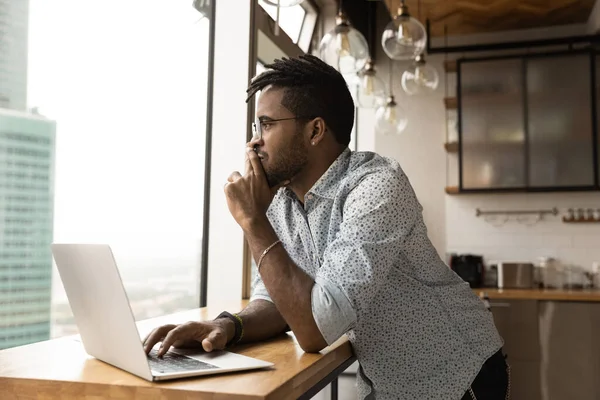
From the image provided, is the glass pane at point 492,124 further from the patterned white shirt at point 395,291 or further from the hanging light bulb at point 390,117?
the patterned white shirt at point 395,291

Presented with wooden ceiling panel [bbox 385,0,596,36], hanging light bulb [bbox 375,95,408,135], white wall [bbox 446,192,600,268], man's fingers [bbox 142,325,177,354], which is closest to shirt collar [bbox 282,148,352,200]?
man's fingers [bbox 142,325,177,354]

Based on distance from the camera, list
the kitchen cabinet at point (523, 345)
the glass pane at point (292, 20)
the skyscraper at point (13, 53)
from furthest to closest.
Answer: the kitchen cabinet at point (523, 345)
the glass pane at point (292, 20)
the skyscraper at point (13, 53)

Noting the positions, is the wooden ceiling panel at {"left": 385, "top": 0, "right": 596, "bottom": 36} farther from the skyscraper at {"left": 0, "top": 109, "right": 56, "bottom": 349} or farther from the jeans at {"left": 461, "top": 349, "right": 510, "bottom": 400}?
the jeans at {"left": 461, "top": 349, "right": 510, "bottom": 400}

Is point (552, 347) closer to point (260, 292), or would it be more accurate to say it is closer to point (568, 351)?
point (568, 351)

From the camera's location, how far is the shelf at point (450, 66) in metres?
4.86

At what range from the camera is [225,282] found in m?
3.02

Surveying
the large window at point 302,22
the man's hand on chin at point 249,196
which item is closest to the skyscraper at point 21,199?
the man's hand on chin at point 249,196

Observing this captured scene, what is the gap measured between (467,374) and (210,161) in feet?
6.45

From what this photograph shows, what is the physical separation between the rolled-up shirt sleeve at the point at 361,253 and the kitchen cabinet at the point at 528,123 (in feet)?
11.6

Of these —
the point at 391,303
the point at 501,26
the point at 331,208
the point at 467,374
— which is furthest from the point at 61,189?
the point at 501,26

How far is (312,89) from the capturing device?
1.54 metres

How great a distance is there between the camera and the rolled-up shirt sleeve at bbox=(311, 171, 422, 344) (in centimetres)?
122

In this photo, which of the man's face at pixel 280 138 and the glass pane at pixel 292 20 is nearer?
the man's face at pixel 280 138

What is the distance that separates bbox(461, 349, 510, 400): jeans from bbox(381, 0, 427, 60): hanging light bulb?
149 cm
